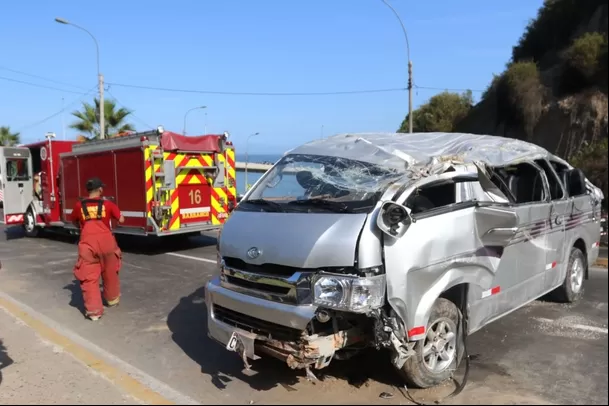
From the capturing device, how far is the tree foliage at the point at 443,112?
26.8 m

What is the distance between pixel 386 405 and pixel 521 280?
1974 millimetres

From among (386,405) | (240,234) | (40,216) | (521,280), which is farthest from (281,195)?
(40,216)

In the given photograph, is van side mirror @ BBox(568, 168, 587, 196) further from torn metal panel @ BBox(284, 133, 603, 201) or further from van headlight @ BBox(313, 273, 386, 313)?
van headlight @ BBox(313, 273, 386, 313)

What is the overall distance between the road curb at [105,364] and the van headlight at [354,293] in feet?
4.65

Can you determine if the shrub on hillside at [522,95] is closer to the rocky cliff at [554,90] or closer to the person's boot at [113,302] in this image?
the rocky cliff at [554,90]

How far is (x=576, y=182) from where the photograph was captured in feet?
19.4

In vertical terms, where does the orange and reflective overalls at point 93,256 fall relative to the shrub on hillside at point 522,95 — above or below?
below

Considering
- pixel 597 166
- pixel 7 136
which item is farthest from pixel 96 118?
pixel 597 166

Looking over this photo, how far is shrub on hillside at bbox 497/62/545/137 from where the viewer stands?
1814 cm

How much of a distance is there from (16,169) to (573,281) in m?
13.9

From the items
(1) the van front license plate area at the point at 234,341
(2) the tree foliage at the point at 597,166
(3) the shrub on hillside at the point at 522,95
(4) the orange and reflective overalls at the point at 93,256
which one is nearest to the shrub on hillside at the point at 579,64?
(3) the shrub on hillside at the point at 522,95

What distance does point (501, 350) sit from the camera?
4633mm

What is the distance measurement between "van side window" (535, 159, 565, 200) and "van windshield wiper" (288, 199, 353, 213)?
2824mm

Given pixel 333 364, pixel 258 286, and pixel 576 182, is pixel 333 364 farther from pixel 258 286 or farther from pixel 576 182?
pixel 576 182
